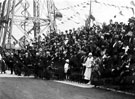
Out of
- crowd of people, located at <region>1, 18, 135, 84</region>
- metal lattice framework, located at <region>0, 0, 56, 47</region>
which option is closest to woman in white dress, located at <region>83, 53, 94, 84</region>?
crowd of people, located at <region>1, 18, 135, 84</region>

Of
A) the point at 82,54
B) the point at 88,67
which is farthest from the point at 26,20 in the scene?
the point at 88,67

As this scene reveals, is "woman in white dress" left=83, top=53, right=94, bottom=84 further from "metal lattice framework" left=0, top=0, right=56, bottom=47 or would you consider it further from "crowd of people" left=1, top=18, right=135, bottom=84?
"metal lattice framework" left=0, top=0, right=56, bottom=47

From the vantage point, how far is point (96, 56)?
1592 centimetres


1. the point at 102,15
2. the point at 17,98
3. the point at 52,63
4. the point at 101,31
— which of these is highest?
the point at 102,15

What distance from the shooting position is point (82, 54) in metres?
17.2

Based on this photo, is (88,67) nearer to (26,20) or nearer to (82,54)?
(82,54)

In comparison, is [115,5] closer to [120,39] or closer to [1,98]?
[120,39]

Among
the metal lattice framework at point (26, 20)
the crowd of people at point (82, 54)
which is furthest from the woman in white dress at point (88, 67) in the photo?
the metal lattice framework at point (26, 20)

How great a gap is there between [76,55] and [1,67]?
34.1 ft

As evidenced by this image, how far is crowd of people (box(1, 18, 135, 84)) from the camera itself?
13.5 meters

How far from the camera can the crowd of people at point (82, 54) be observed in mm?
13516

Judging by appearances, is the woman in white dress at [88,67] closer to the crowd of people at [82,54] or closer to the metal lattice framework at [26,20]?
the crowd of people at [82,54]

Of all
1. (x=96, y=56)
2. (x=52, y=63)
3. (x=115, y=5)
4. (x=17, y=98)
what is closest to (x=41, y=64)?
(x=52, y=63)

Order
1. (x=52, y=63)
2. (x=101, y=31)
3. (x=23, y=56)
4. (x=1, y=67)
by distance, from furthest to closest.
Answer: (x=1, y=67) < (x=23, y=56) < (x=52, y=63) < (x=101, y=31)
